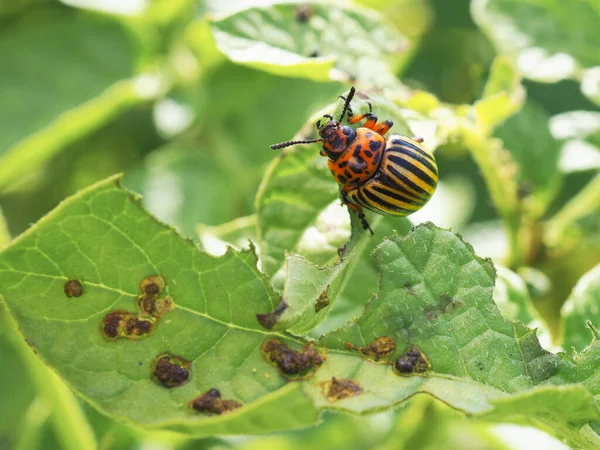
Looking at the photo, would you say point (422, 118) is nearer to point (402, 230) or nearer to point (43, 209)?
point (402, 230)

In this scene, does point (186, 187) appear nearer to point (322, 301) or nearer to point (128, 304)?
point (128, 304)

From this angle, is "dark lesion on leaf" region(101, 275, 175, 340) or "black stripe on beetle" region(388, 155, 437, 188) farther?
"black stripe on beetle" region(388, 155, 437, 188)

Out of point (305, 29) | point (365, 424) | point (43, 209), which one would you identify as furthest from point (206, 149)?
point (365, 424)

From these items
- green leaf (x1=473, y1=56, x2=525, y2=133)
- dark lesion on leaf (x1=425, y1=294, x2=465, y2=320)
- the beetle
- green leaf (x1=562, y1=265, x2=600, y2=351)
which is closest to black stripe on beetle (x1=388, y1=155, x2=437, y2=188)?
the beetle

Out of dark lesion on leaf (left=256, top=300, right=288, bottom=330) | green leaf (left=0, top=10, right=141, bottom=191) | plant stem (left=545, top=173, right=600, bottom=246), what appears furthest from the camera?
green leaf (left=0, top=10, right=141, bottom=191)

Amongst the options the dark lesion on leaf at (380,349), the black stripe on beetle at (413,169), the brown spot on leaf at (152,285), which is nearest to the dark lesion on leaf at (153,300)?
the brown spot on leaf at (152,285)

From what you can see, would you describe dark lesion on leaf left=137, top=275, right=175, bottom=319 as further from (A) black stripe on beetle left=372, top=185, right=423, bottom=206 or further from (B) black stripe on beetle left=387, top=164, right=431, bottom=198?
(B) black stripe on beetle left=387, top=164, right=431, bottom=198

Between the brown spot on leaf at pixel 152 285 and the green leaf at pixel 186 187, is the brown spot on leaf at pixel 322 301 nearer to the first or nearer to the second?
the brown spot on leaf at pixel 152 285
